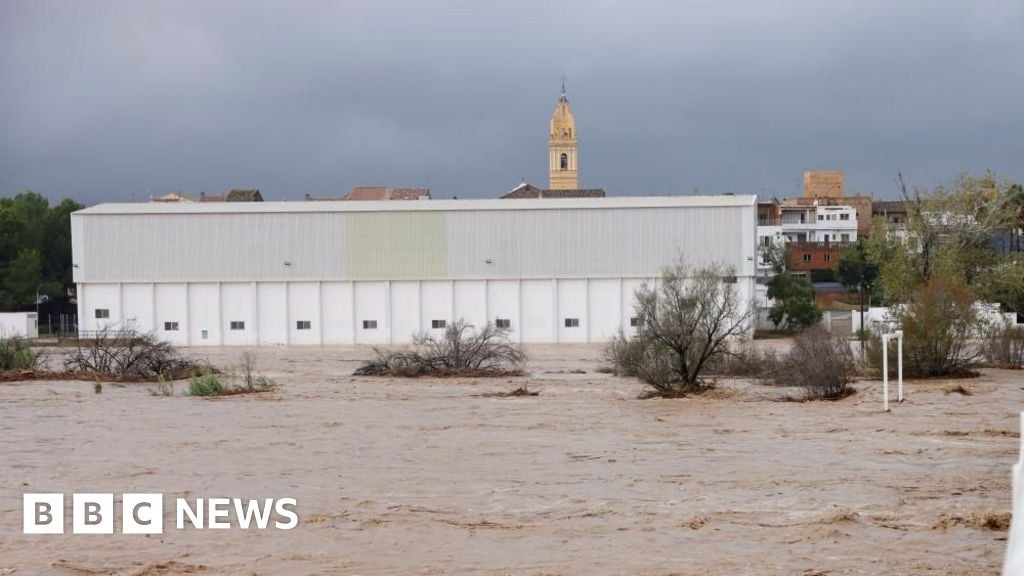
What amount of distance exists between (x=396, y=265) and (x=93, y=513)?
45.9 metres

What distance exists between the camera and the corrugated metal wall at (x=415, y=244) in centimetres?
6231

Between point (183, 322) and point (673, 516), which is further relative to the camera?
point (183, 322)

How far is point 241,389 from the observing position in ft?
119

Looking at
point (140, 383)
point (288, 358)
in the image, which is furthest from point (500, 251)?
point (140, 383)

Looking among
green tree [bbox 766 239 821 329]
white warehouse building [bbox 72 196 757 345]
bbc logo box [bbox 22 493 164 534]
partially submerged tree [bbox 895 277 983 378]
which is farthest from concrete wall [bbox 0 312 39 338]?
bbc logo box [bbox 22 493 164 534]

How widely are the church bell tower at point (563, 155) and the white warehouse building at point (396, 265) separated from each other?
273 feet

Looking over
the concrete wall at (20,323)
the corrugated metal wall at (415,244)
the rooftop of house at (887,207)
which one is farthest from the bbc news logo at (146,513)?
the rooftop of house at (887,207)

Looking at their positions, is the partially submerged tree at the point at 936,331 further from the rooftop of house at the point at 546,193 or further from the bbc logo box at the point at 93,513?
the rooftop of house at the point at 546,193

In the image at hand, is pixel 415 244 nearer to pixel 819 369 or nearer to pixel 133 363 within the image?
pixel 133 363

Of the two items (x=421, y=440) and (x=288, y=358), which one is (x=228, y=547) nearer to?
(x=421, y=440)

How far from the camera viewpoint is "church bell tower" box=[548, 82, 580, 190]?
147 metres

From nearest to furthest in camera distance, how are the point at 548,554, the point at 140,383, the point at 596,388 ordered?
1. the point at 548,554
2. the point at 596,388
3. the point at 140,383

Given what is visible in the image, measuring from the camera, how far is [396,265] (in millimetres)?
62750

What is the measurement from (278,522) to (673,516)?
5.05 m
